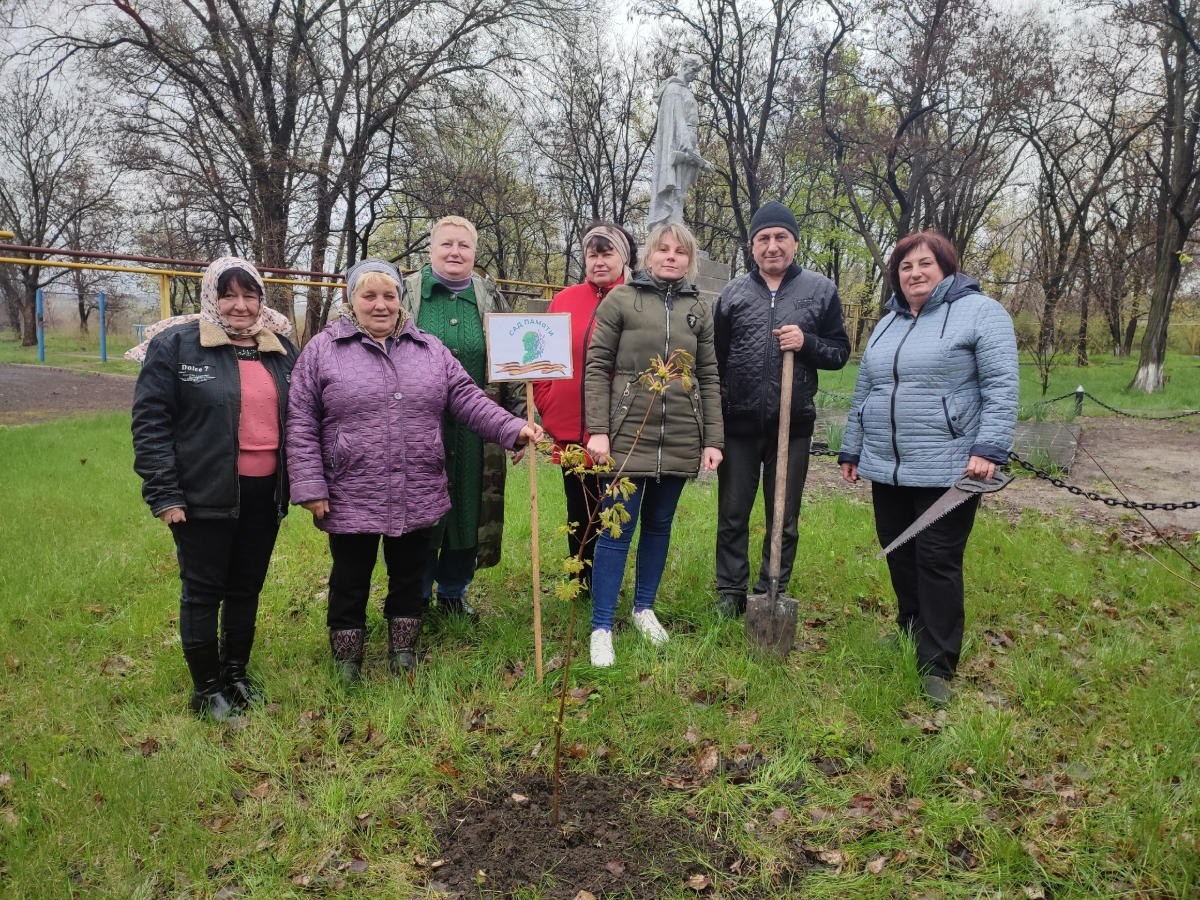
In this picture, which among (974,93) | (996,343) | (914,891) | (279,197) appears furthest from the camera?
(974,93)

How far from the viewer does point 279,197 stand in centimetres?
1449

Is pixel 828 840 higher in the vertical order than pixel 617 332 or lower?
lower

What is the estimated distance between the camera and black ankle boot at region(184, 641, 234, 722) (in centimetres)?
299

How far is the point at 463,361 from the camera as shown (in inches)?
138

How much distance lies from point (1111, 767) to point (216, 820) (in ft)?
10.3

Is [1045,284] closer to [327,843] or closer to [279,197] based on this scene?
[279,197]

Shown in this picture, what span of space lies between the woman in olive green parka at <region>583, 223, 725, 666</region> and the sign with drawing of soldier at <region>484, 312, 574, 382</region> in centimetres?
24

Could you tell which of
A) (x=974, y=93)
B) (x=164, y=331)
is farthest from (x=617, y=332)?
(x=974, y=93)

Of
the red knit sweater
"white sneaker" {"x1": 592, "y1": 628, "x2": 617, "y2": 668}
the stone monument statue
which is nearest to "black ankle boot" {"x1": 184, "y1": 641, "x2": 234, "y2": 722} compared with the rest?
"white sneaker" {"x1": 592, "y1": 628, "x2": 617, "y2": 668}

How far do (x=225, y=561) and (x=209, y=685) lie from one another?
58 cm

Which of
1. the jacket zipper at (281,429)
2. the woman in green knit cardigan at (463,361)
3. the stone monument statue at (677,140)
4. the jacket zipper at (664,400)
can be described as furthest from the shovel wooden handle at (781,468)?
the stone monument statue at (677,140)

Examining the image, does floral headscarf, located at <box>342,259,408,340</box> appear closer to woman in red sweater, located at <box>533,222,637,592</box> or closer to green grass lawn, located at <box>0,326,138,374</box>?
woman in red sweater, located at <box>533,222,637,592</box>

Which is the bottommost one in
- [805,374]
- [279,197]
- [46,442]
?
[46,442]

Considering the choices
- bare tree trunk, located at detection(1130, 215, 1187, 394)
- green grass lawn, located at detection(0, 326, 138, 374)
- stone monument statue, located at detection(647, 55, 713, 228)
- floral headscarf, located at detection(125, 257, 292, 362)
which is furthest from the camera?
green grass lawn, located at detection(0, 326, 138, 374)
